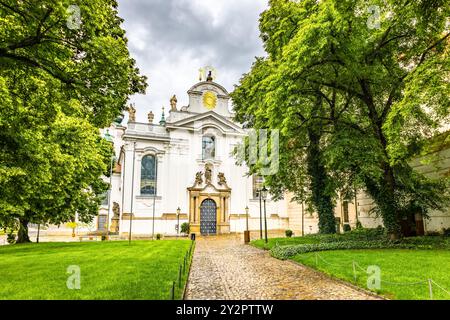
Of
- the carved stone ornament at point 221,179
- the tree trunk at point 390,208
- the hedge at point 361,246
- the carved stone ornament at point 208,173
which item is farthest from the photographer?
the carved stone ornament at point 221,179

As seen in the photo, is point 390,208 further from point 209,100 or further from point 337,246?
point 209,100

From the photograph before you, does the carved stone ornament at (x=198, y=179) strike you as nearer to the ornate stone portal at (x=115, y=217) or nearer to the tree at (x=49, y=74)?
the ornate stone portal at (x=115, y=217)

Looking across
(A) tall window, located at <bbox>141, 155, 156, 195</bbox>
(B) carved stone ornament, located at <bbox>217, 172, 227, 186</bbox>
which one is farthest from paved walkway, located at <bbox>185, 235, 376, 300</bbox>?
(B) carved stone ornament, located at <bbox>217, 172, 227, 186</bbox>

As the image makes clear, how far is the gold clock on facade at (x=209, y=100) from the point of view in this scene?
124 ft

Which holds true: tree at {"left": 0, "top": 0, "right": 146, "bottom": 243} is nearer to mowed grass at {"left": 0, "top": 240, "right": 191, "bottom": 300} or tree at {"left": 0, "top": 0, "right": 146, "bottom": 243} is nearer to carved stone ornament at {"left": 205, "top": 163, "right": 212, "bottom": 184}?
mowed grass at {"left": 0, "top": 240, "right": 191, "bottom": 300}

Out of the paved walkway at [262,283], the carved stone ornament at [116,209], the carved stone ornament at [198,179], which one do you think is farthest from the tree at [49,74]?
the carved stone ornament at [116,209]

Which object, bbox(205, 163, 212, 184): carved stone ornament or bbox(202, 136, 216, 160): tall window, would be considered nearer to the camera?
bbox(205, 163, 212, 184): carved stone ornament

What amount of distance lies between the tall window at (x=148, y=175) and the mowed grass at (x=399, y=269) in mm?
23522

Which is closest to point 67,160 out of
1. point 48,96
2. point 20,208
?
point 20,208

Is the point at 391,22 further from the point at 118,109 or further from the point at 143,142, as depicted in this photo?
the point at 143,142

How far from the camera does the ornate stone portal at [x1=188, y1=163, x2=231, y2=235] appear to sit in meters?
34.6

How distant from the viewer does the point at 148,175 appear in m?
34.5

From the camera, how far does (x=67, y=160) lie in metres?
15.7

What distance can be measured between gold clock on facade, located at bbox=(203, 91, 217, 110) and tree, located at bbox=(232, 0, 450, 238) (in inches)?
787
